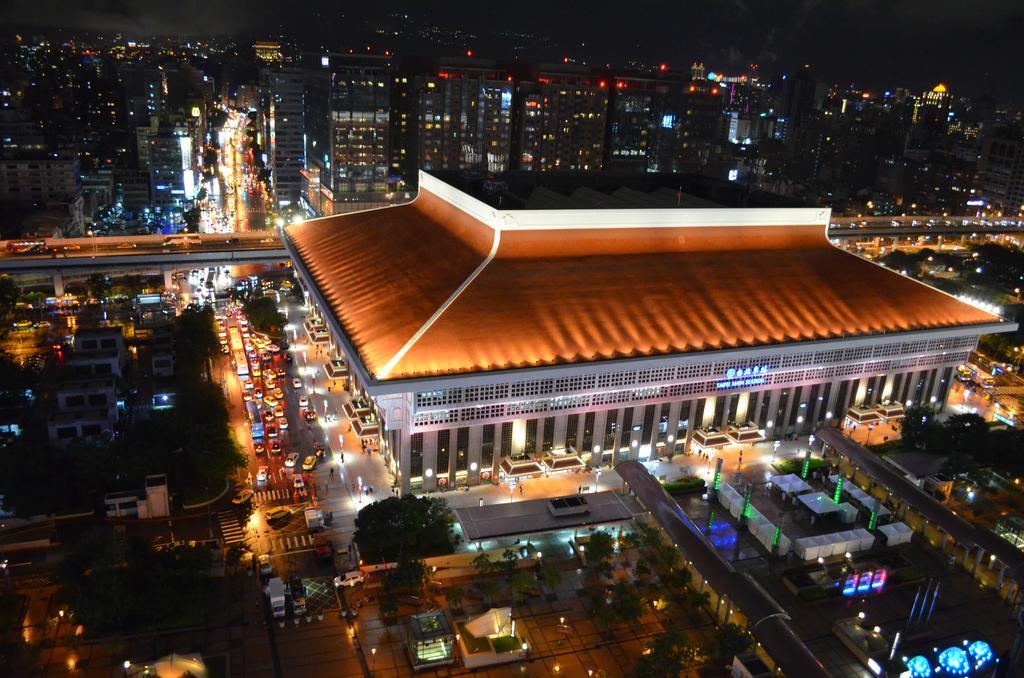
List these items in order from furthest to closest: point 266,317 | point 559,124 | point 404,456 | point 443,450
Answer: point 559,124 → point 266,317 → point 443,450 → point 404,456

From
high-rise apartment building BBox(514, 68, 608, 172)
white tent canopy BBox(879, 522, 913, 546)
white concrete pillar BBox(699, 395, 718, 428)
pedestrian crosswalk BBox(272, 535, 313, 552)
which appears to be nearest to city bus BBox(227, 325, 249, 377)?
pedestrian crosswalk BBox(272, 535, 313, 552)

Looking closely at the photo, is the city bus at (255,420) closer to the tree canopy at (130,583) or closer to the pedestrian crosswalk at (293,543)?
the pedestrian crosswalk at (293,543)

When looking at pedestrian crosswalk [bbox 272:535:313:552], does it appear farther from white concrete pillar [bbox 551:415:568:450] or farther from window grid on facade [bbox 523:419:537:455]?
white concrete pillar [bbox 551:415:568:450]

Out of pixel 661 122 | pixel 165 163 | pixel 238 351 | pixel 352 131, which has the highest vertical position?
pixel 661 122

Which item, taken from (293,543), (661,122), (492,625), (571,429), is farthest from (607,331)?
(661,122)

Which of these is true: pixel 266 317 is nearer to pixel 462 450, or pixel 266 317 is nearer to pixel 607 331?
pixel 462 450

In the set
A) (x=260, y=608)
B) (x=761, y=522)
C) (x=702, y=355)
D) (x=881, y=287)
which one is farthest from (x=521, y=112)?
(x=260, y=608)
